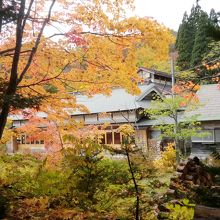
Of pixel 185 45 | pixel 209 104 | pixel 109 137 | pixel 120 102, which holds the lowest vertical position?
pixel 109 137

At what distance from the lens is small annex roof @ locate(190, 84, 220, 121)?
70.8ft

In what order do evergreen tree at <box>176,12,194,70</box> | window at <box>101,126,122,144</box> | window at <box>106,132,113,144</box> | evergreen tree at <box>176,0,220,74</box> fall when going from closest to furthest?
window at <box>101,126,122,144</box> → window at <box>106,132,113,144</box> → evergreen tree at <box>176,0,220,74</box> → evergreen tree at <box>176,12,194,70</box>

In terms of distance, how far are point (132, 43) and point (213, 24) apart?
11.4 ft

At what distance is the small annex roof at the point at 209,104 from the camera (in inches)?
850

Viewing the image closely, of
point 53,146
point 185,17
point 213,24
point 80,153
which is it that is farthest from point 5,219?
point 185,17

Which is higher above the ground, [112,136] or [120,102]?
[120,102]

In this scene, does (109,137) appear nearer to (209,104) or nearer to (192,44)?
(209,104)

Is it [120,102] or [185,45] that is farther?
[185,45]

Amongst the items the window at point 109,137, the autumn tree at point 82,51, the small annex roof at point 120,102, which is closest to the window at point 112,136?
the window at point 109,137

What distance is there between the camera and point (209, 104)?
74.6 ft

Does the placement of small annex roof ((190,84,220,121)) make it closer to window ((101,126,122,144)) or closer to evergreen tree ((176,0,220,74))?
evergreen tree ((176,0,220,74))

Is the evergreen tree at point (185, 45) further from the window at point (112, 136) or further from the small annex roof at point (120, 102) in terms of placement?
the window at point (112, 136)

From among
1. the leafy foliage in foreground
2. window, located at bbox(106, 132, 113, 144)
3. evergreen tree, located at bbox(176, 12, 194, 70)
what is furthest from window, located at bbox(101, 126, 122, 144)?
the leafy foliage in foreground

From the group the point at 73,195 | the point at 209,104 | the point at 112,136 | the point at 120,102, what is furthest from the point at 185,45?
the point at 73,195
